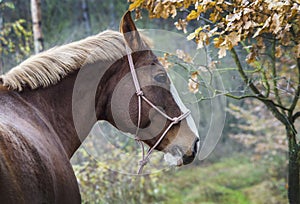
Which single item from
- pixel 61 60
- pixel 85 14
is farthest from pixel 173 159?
pixel 85 14

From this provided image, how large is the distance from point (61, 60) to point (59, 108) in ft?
1.04

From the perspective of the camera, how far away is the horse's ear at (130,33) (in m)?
3.20

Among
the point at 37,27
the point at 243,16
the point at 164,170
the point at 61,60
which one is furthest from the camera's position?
the point at 164,170

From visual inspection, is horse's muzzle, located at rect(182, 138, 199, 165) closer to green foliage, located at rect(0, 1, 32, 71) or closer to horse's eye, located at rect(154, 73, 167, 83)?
horse's eye, located at rect(154, 73, 167, 83)

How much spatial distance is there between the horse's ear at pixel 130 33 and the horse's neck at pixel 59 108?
0.44 metres

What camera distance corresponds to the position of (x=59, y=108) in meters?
3.15

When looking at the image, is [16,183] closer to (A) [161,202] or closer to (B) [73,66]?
(B) [73,66]

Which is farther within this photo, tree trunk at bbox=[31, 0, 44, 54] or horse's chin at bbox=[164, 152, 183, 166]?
tree trunk at bbox=[31, 0, 44, 54]

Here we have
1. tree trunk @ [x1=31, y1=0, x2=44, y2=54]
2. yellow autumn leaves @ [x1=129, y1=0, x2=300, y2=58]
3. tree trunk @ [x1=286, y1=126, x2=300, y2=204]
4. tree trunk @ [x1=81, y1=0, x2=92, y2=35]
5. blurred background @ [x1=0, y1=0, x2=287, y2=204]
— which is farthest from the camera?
tree trunk @ [x1=81, y1=0, x2=92, y2=35]

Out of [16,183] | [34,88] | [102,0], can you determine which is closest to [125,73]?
[34,88]

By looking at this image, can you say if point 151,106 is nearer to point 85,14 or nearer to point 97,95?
point 97,95

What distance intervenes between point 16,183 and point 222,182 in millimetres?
8898

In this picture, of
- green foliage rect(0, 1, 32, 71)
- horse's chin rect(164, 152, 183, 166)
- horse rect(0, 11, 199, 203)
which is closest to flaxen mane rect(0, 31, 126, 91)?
horse rect(0, 11, 199, 203)

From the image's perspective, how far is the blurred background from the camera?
7.30 meters
